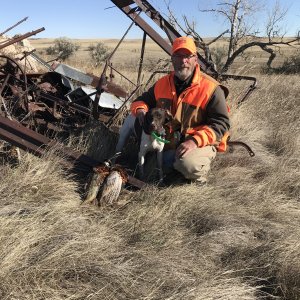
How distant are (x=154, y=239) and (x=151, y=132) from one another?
1.31 meters

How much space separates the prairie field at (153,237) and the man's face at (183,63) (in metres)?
1.16

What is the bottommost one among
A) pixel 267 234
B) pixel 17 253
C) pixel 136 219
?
pixel 267 234

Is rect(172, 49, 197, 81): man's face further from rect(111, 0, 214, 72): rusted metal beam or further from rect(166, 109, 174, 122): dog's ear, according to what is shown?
rect(111, 0, 214, 72): rusted metal beam

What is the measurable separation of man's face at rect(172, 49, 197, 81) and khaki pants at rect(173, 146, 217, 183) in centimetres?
80

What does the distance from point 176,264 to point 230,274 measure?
1.26 ft

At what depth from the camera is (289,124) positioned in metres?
6.72

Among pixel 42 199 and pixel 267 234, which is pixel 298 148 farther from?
pixel 42 199

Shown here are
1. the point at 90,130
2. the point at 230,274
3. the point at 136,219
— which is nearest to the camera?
the point at 230,274

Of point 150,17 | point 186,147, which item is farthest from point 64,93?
point 186,147

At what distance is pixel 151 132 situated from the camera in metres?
4.15

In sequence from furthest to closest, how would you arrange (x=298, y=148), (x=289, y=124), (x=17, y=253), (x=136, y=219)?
(x=289, y=124) → (x=298, y=148) → (x=136, y=219) → (x=17, y=253)

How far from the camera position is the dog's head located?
4.08m

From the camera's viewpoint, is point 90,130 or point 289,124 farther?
point 289,124

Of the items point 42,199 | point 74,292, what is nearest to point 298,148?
point 42,199
